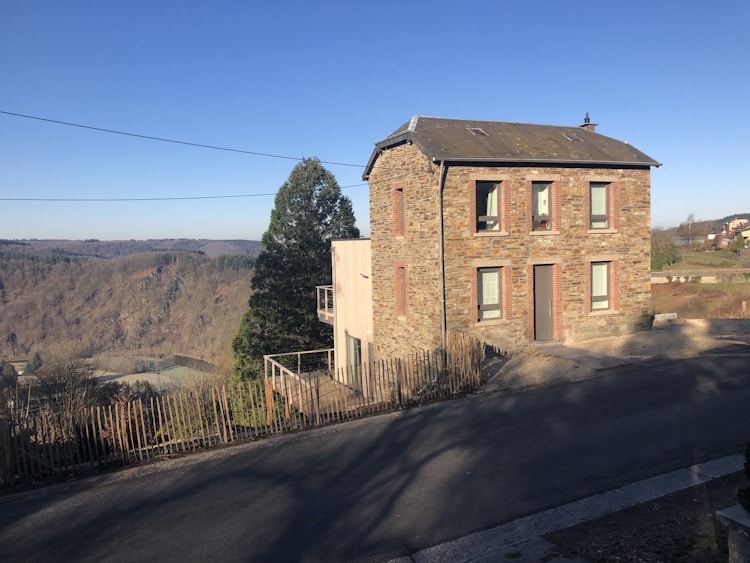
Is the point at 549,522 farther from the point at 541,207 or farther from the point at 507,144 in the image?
the point at 507,144

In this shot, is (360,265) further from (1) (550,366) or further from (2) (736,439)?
(2) (736,439)

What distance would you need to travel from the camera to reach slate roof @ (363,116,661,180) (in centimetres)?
1755

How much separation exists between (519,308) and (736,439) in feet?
30.9

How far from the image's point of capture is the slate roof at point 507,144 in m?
17.5

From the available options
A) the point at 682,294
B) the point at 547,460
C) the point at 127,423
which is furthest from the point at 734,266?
the point at 127,423

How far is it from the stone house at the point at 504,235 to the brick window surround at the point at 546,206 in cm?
3

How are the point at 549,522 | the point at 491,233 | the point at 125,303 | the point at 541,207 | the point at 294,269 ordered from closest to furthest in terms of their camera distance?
the point at 549,522
the point at 491,233
the point at 541,207
the point at 294,269
the point at 125,303

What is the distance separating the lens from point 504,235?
1795 cm

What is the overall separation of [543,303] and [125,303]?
309 ft

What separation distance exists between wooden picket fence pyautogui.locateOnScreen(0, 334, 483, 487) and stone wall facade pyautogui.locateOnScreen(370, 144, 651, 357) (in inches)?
169

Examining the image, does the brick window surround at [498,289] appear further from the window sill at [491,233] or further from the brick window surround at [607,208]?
the brick window surround at [607,208]

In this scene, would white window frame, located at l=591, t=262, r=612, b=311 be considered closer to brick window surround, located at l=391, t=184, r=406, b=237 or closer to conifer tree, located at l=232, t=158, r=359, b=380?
brick window surround, located at l=391, t=184, r=406, b=237

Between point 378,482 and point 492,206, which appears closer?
point 378,482

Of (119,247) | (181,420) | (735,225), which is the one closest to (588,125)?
(181,420)
